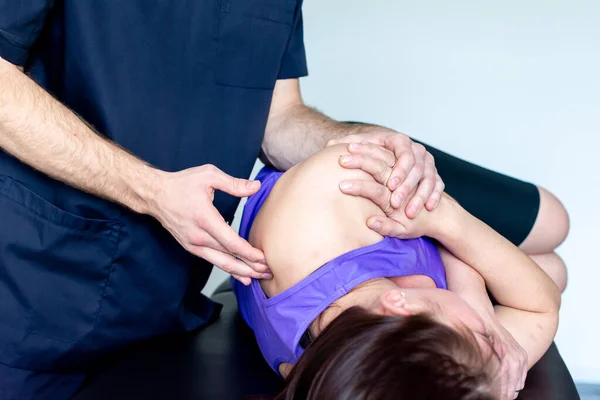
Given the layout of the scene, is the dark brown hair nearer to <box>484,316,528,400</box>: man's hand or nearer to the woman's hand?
<box>484,316,528,400</box>: man's hand

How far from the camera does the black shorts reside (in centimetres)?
143

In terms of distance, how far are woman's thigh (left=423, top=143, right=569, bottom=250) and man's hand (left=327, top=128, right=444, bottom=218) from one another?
294 mm

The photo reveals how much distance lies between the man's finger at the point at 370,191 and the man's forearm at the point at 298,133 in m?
0.34

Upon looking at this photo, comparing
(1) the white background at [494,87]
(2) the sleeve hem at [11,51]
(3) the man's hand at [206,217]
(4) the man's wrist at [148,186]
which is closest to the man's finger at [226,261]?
(3) the man's hand at [206,217]

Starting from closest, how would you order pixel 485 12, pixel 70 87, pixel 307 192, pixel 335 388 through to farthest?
pixel 335 388, pixel 307 192, pixel 70 87, pixel 485 12

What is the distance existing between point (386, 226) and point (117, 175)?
45cm

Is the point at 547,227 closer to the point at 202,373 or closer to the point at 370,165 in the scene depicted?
the point at 370,165

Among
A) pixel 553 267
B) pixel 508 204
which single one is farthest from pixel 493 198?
pixel 553 267

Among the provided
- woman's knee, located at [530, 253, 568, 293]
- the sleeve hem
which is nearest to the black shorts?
woman's knee, located at [530, 253, 568, 293]

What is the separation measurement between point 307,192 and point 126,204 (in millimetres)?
313

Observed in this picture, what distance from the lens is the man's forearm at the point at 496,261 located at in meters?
1.13

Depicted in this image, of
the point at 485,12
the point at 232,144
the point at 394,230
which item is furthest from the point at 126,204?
the point at 485,12

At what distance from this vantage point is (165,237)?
1239mm

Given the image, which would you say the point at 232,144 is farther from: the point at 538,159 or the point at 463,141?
the point at 538,159
